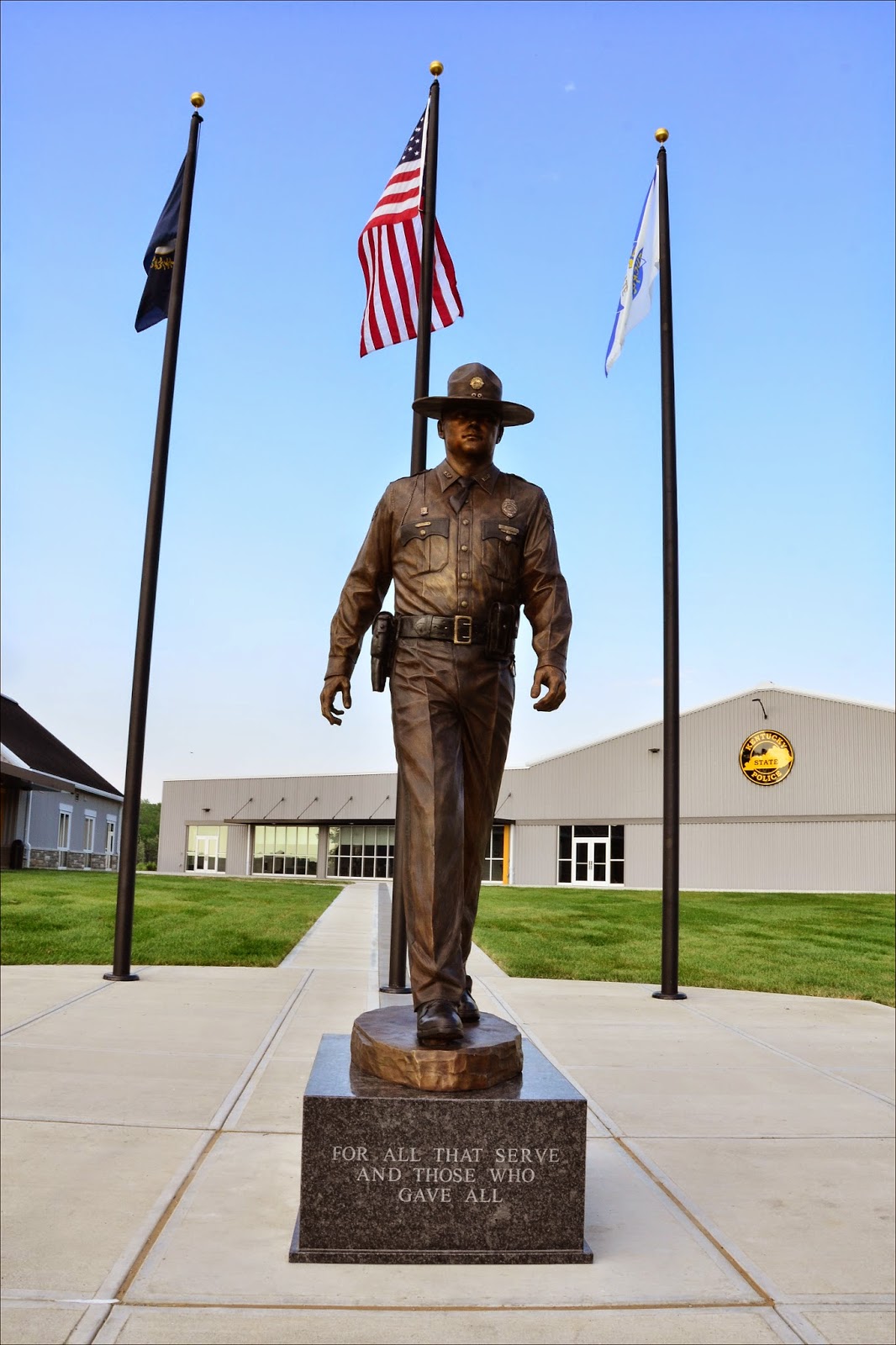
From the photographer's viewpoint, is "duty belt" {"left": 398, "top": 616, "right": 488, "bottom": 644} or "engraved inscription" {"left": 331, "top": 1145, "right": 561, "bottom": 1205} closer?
"engraved inscription" {"left": 331, "top": 1145, "right": 561, "bottom": 1205}

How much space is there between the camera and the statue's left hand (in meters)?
4.24

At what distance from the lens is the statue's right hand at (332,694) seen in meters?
4.42

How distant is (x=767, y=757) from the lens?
3391cm

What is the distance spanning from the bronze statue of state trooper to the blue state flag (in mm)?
7088

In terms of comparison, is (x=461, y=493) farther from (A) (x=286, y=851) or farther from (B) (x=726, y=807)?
(A) (x=286, y=851)

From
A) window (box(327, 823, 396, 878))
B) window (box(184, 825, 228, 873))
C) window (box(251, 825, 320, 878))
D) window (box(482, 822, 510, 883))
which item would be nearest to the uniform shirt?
window (box(482, 822, 510, 883))

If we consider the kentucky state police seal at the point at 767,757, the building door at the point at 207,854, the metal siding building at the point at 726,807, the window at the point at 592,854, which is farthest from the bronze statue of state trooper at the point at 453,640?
the building door at the point at 207,854

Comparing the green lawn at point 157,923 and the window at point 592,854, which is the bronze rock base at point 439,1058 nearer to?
the green lawn at point 157,923

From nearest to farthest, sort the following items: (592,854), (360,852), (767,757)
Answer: (767,757) → (592,854) → (360,852)


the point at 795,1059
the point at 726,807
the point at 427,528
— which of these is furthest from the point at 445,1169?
the point at 726,807

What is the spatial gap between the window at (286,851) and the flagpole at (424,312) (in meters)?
39.2

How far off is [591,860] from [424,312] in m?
30.8

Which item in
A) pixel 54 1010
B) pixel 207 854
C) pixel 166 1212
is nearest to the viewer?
pixel 166 1212

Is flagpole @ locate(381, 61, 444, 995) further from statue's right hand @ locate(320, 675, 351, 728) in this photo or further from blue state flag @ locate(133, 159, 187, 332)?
statue's right hand @ locate(320, 675, 351, 728)
